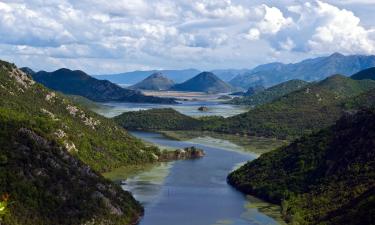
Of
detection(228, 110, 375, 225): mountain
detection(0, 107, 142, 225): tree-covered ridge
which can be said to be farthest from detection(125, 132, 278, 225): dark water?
detection(228, 110, 375, 225): mountain

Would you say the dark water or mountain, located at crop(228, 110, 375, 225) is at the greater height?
mountain, located at crop(228, 110, 375, 225)

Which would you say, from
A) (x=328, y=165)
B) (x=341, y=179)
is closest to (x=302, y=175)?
(x=328, y=165)

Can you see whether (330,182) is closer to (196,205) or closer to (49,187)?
(196,205)

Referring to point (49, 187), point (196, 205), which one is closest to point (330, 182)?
point (196, 205)

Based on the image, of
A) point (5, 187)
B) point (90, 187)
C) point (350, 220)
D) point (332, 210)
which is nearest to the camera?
point (350, 220)

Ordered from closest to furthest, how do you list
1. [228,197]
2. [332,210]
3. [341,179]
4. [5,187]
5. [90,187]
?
1. [5,187]
2. [332,210]
3. [90,187]
4. [341,179]
5. [228,197]

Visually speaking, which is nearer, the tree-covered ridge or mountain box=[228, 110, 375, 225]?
A: the tree-covered ridge

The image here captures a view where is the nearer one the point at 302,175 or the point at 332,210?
the point at 332,210

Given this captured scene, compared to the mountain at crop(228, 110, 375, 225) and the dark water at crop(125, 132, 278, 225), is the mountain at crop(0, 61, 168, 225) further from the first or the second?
the mountain at crop(228, 110, 375, 225)

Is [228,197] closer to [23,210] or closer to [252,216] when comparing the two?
[252,216]
